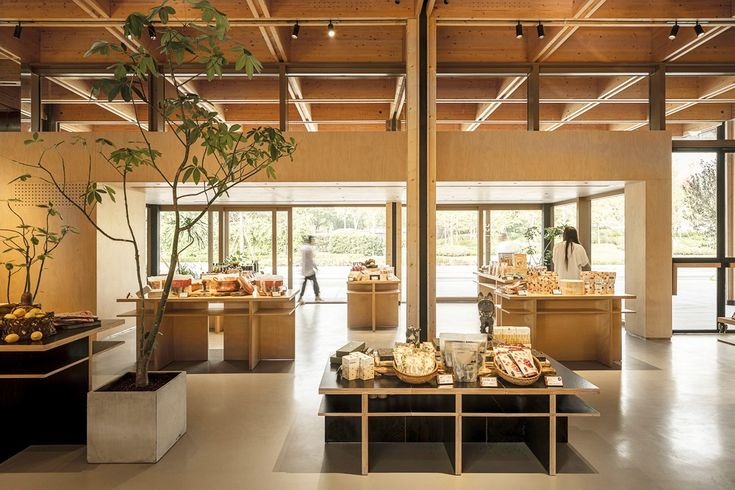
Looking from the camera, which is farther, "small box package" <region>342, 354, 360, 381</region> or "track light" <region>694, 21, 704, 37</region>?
"track light" <region>694, 21, 704, 37</region>

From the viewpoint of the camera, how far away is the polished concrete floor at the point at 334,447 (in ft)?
9.57

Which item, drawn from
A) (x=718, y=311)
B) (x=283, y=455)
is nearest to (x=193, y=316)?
(x=283, y=455)

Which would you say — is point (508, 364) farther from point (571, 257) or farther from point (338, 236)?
point (338, 236)

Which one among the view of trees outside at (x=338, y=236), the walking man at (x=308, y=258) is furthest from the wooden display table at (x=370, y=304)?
the view of trees outside at (x=338, y=236)

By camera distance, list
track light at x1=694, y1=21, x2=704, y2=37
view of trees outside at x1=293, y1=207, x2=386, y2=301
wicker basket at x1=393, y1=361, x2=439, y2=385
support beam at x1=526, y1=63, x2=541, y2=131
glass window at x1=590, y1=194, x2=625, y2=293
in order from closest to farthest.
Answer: wicker basket at x1=393, y1=361, x2=439, y2=385 < track light at x1=694, y1=21, x2=704, y2=37 < support beam at x1=526, y1=63, x2=541, y2=131 < glass window at x1=590, y1=194, x2=625, y2=293 < view of trees outside at x1=293, y1=207, x2=386, y2=301

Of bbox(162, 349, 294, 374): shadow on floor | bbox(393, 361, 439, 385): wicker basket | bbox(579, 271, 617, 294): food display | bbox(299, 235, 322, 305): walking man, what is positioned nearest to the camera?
bbox(393, 361, 439, 385): wicker basket

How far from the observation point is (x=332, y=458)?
3.24 m

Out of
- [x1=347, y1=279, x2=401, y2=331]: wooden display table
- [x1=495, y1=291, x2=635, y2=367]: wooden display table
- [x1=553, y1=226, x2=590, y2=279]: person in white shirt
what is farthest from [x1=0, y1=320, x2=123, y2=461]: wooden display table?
[x1=553, y1=226, x2=590, y2=279]: person in white shirt

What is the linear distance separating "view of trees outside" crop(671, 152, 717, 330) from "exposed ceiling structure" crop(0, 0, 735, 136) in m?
1.17

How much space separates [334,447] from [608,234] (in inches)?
312

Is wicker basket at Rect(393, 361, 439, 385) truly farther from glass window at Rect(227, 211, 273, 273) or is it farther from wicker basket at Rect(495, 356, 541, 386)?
glass window at Rect(227, 211, 273, 273)

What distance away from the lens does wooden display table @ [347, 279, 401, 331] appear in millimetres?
8195

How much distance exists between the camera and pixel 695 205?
7562 mm

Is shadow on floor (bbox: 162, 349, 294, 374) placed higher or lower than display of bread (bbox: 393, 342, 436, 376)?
lower
